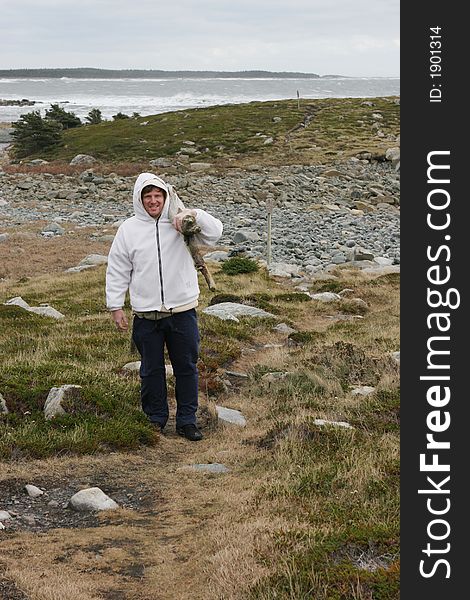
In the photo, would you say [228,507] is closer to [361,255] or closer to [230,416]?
[230,416]

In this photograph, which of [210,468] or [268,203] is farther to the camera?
[268,203]

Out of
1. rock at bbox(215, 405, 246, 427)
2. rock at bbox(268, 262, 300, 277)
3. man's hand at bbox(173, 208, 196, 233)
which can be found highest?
man's hand at bbox(173, 208, 196, 233)

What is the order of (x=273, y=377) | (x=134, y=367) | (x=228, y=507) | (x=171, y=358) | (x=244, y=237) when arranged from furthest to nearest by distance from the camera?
(x=244, y=237), (x=273, y=377), (x=134, y=367), (x=171, y=358), (x=228, y=507)

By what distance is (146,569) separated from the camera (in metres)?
5.36

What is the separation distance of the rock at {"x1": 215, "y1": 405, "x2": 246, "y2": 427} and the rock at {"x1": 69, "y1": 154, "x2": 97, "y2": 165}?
4635 centimetres

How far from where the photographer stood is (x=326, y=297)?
18406 millimetres

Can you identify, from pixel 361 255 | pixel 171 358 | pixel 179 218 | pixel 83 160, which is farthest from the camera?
pixel 83 160

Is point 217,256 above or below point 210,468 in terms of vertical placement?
below

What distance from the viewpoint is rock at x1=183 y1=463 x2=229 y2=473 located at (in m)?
7.36

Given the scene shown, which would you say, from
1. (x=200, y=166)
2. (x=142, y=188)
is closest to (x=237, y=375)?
(x=142, y=188)

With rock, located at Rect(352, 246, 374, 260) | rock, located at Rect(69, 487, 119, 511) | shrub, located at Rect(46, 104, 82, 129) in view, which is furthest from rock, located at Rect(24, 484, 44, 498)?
shrub, located at Rect(46, 104, 82, 129)

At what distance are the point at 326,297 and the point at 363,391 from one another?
8.67 m

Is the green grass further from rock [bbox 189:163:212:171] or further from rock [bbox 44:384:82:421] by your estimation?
rock [bbox 44:384:82:421]

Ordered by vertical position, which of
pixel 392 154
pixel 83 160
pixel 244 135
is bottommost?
pixel 392 154
